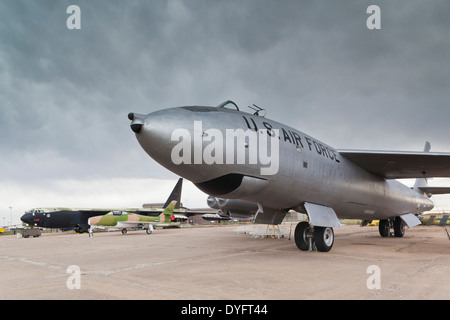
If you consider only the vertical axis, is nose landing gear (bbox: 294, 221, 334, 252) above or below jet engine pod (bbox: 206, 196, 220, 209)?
below

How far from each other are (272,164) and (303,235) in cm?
403

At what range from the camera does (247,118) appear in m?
8.02

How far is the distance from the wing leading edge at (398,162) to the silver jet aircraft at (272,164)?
3 centimetres

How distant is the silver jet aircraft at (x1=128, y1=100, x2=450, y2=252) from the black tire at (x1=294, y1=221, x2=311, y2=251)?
0.11ft

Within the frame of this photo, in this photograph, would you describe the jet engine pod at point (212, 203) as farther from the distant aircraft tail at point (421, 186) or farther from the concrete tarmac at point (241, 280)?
the distant aircraft tail at point (421, 186)

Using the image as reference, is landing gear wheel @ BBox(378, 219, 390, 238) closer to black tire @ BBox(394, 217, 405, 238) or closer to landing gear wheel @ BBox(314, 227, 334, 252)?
black tire @ BBox(394, 217, 405, 238)

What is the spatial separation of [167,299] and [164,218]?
32.8 meters

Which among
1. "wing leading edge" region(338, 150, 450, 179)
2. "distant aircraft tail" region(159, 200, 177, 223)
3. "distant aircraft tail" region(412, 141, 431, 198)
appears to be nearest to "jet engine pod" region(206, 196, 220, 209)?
"wing leading edge" region(338, 150, 450, 179)

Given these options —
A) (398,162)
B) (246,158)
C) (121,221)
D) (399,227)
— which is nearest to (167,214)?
(121,221)

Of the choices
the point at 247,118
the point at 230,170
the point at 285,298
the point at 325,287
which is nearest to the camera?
the point at 285,298

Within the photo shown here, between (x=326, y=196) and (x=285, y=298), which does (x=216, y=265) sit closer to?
(x=285, y=298)

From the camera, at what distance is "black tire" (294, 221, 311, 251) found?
10.6m

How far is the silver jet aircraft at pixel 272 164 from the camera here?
6.62 m
